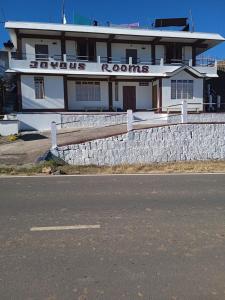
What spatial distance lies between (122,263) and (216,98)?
32361 millimetres

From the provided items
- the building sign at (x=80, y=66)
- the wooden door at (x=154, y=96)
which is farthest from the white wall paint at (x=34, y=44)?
the wooden door at (x=154, y=96)

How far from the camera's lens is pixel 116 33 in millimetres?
27531

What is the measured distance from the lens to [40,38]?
27.7 meters

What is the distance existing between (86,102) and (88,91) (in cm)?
97

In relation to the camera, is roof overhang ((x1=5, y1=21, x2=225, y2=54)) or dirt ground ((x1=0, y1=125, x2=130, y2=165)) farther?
roof overhang ((x1=5, y1=21, x2=225, y2=54))

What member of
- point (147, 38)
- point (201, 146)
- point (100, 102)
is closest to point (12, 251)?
point (201, 146)

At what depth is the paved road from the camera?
3.73 metres


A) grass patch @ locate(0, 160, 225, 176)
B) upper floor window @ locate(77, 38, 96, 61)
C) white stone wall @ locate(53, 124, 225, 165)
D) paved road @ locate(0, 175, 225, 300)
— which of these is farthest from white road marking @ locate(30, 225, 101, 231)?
upper floor window @ locate(77, 38, 96, 61)

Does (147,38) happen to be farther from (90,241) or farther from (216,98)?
(90,241)

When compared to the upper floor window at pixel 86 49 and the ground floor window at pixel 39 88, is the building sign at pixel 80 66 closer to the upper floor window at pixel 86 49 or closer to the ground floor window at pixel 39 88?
the ground floor window at pixel 39 88

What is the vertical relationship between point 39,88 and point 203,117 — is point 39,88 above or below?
above

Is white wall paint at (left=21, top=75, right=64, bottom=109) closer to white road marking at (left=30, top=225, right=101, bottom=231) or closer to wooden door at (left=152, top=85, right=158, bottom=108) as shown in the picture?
wooden door at (left=152, top=85, right=158, bottom=108)

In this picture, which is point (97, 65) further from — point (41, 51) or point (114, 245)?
point (114, 245)

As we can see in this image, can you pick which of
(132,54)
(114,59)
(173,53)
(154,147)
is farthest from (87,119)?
(173,53)
